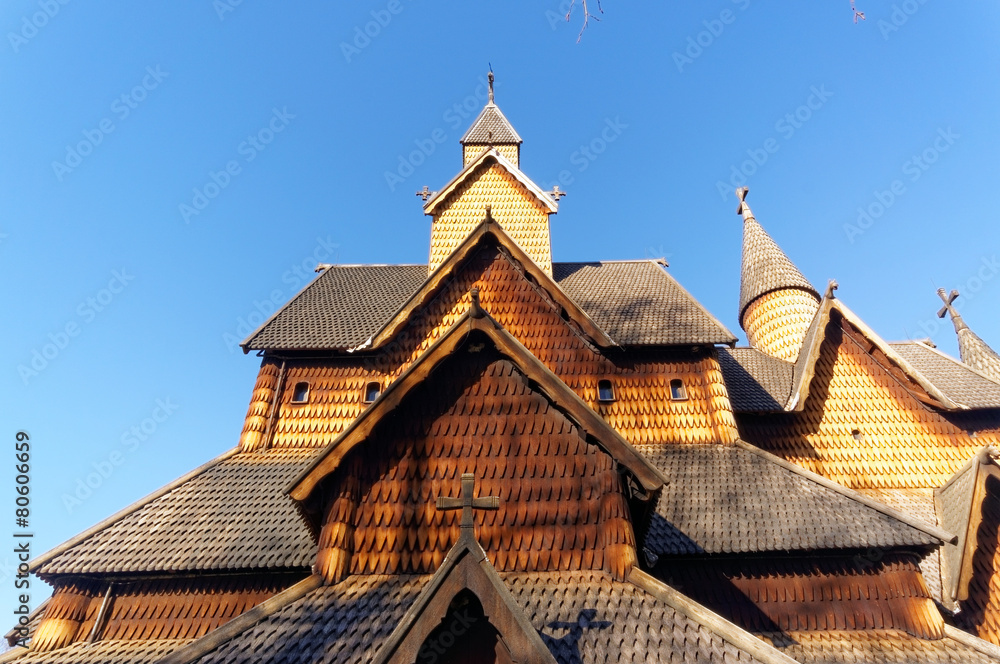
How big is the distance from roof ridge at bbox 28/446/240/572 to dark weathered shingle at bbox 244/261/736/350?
8.21 feet

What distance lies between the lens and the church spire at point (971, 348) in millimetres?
16630

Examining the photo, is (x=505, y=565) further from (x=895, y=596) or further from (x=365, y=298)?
(x=365, y=298)

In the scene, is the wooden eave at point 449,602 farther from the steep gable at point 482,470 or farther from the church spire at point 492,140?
the church spire at point 492,140

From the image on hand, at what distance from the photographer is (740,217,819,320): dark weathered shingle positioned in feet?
61.1

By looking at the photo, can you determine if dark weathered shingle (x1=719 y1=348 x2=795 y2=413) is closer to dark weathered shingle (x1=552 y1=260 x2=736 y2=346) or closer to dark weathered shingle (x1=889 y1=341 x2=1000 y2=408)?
dark weathered shingle (x1=552 y1=260 x2=736 y2=346)

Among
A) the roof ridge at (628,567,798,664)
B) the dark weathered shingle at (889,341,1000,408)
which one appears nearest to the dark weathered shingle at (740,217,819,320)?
the dark weathered shingle at (889,341,1000,408)

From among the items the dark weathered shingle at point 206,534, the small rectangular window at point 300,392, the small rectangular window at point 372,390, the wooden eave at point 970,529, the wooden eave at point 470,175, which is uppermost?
the wooden eave at point 470,175

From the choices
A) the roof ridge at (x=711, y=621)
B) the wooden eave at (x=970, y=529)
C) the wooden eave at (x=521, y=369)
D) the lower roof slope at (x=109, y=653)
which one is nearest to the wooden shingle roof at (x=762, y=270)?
the wooden eave at (x=970, y=529)

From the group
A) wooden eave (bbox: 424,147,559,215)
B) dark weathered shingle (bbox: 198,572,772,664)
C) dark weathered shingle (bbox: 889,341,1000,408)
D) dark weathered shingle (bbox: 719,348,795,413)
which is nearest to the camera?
dark weathered shingle (bbox: 198,572,772,664)

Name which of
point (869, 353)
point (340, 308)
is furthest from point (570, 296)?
point (869, 353)

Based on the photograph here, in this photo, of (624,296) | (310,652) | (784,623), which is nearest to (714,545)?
(784,623)

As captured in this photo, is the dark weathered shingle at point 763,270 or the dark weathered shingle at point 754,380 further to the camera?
the dark weathered shingle at point 763,270

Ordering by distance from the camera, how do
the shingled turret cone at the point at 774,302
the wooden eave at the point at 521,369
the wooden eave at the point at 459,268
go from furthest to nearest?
the shingled turret cone at the point at 774,302 → the wooden eave at the point at 459,268 → the wooden eave at the point at 521,369

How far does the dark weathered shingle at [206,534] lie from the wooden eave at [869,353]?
33.5 ft
